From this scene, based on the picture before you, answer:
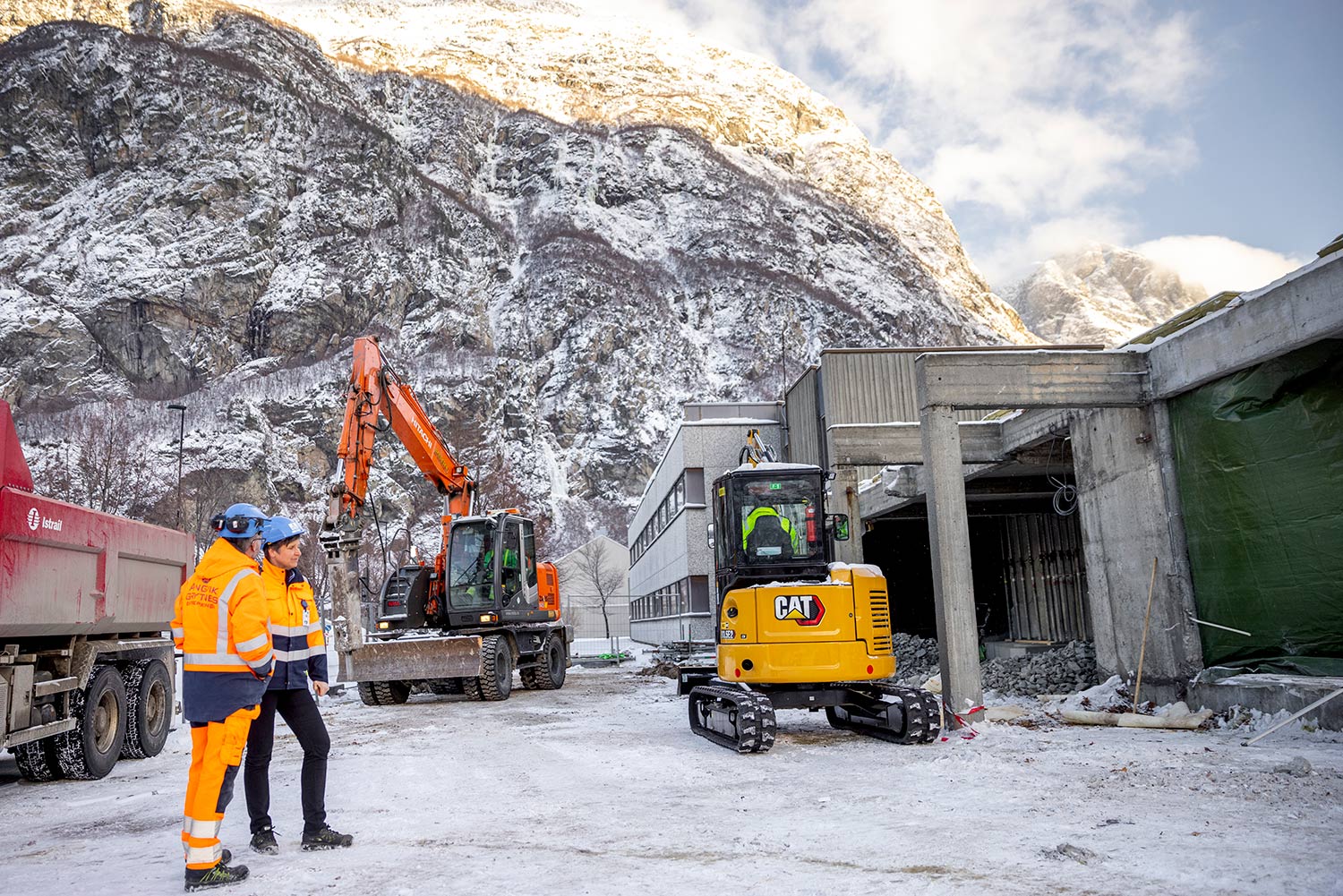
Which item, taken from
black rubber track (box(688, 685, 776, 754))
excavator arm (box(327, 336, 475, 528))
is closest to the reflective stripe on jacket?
black rubber track (box(688, 685, 776, 754))

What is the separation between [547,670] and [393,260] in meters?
87.2

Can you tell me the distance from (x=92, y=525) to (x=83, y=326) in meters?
87.0

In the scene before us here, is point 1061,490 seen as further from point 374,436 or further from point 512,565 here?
point 374,436

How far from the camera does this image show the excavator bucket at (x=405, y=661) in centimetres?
1438

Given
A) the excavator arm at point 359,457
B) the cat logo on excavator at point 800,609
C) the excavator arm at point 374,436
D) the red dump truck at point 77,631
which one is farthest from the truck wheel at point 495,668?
the cat logo on excavator at point 800,609

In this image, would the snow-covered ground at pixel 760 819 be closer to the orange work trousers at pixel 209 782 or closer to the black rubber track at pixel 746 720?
the black rubber track at pixel 746 720

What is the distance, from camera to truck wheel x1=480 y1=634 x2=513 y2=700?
1488 cm

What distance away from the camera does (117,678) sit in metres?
9.60

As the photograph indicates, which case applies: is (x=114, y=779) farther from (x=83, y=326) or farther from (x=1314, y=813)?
(x=83, y=326)

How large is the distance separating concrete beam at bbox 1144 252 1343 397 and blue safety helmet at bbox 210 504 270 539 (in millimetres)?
9012

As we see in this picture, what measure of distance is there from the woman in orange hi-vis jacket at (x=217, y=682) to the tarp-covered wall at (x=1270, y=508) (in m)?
9.40

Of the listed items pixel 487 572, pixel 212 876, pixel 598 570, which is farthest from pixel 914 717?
pixel 598 570

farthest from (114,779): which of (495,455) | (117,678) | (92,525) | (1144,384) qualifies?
(495,455)

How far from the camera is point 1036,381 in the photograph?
11.4 m
